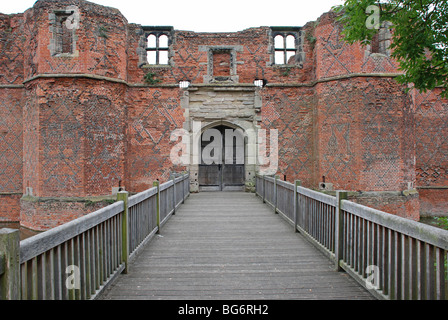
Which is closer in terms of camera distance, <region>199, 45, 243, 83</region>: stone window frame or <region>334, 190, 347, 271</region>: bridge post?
<region>334, 190, 347, 271</region>: bridge post

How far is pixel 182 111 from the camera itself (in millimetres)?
12766

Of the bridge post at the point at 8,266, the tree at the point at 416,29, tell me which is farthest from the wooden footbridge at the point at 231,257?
the tree at the point at 416,29

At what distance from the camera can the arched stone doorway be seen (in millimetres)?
14016

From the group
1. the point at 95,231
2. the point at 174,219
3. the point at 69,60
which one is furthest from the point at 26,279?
the point at 69,60

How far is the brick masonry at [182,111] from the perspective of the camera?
35.7 ft

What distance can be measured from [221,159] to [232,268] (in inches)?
397

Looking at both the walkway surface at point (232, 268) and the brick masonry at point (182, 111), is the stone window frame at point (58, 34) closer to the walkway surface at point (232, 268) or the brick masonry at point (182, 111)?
the brick masonry at point (182, 111)

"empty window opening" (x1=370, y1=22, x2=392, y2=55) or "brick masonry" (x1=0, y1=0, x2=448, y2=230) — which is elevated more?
"empty window opening" (x1=370, y1=22, x2=392, y2=55)

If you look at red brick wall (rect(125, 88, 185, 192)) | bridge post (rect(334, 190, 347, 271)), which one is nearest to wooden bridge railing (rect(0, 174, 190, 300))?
bridge post (rect(334, 190, 347, 271))

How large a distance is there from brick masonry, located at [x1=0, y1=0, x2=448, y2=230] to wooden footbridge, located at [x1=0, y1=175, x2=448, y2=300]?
5.96m

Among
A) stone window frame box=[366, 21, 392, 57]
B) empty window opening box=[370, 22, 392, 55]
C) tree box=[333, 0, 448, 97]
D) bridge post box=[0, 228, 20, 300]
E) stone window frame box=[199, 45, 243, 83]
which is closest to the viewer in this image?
bridge post box=[0, 228, 20, 300]

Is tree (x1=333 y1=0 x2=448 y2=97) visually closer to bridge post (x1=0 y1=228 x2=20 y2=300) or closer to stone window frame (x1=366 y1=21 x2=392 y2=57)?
stone window frame (x1=366 y1=21 x2=392 y2=57)

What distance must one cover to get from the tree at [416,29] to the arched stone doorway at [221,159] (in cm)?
827

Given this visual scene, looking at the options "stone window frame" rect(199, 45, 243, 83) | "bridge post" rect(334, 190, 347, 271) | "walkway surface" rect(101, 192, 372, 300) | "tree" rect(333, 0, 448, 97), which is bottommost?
"walkway surface" rect(101, 192, 372, 300)
